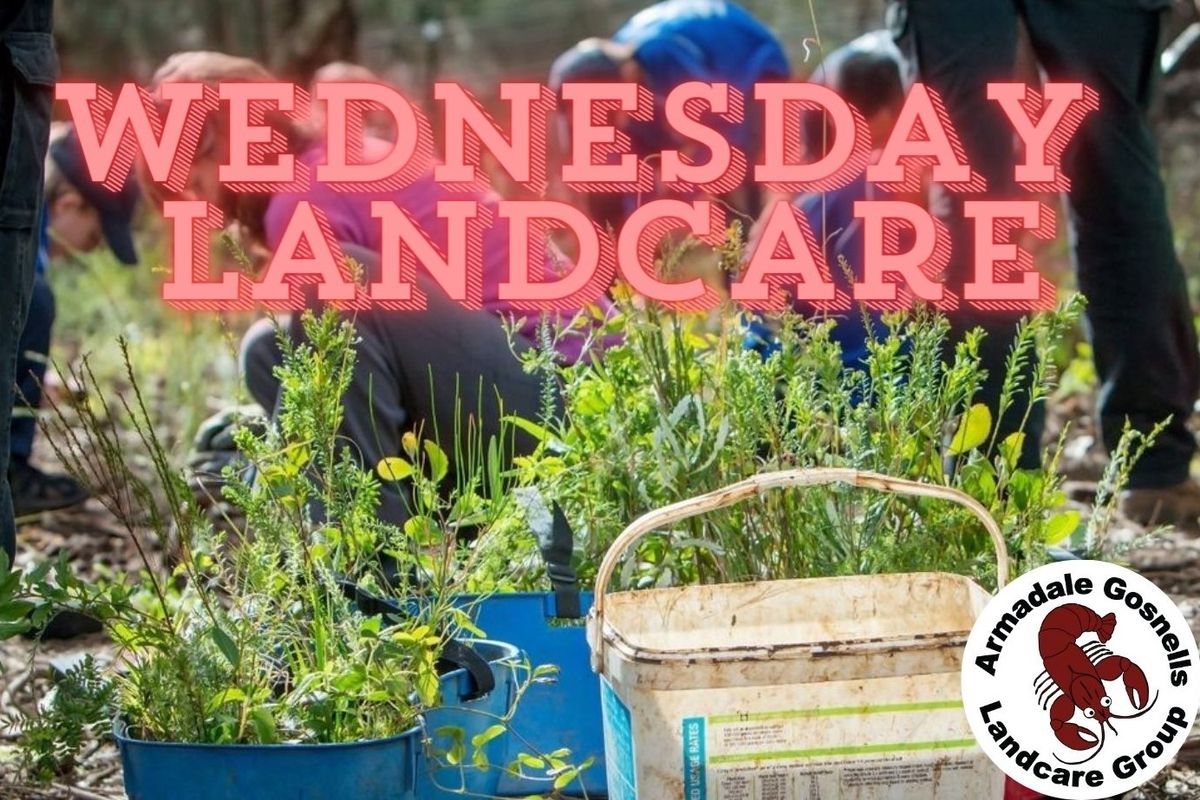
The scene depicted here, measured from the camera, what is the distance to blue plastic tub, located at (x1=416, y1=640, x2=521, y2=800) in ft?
6.40

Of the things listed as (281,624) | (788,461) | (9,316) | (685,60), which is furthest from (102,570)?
(685,60)

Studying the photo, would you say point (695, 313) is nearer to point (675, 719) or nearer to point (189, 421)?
point (675, 719)

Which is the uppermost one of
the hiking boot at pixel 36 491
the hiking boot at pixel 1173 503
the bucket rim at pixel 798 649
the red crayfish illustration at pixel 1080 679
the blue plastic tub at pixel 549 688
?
the bucket rim at pixel 798 649

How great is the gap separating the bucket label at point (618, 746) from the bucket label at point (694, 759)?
0.05 meters

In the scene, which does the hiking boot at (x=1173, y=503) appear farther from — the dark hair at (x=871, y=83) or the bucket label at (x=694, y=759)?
the bucket label at (x=694, y=759)

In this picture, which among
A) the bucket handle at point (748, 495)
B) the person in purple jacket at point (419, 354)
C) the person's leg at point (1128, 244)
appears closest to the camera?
the bucket handle at point (748, 495)

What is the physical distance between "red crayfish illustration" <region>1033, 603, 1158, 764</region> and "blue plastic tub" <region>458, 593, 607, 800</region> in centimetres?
54

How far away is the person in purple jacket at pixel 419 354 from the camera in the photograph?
112 inches

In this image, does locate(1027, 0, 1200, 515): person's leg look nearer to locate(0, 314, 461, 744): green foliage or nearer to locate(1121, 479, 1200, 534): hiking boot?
locate(1121, 479, 1200, 534): hiking boot

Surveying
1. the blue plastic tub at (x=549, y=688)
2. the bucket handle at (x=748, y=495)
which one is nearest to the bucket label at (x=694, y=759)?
the bucket handle at (x=748, y=495)

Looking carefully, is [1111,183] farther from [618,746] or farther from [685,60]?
[618,746]

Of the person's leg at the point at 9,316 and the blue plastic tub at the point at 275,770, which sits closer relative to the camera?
the blue plastic tub at the point at 275,770

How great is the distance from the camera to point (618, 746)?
6.23 feet

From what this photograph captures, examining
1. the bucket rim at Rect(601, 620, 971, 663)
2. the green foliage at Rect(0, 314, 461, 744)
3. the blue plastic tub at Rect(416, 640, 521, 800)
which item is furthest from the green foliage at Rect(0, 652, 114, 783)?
the bucket rim at Rect(601, 620, 971, 663)
